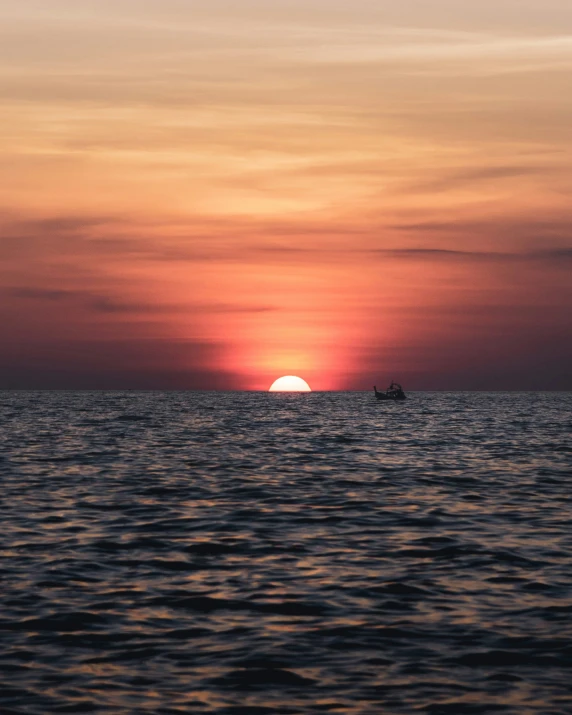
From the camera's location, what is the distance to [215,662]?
13.6 m

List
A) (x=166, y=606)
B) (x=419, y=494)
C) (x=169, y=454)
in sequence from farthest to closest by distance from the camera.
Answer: (x=169, y=454)
(x=419, y=494)
(x=166, y=606)

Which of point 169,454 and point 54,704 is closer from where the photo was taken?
point 54,704

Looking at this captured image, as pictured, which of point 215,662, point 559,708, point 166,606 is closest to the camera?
point 559,708

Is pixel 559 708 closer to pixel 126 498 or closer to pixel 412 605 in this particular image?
pixel 412 605

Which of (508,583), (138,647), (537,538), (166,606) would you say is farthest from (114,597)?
(537,538)

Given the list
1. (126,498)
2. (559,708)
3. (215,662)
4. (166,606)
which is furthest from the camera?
(126,498)

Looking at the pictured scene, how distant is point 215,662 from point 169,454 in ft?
126

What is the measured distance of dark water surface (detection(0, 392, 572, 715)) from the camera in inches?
492

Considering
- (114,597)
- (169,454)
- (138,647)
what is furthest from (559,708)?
(169,454)

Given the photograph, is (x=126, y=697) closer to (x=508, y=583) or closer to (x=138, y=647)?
(x=138, y=647)

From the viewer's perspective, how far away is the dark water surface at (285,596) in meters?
12.5

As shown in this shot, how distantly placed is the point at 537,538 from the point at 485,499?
7931mm

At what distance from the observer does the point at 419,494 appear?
108 ft

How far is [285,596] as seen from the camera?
690 inches
